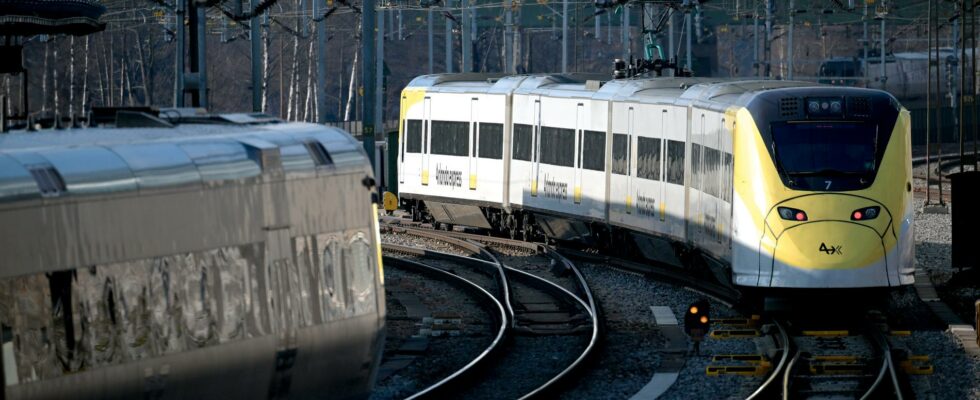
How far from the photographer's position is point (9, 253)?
27.8 ft

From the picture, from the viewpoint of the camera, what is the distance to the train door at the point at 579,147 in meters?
24.9

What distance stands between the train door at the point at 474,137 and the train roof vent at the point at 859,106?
11555 mm

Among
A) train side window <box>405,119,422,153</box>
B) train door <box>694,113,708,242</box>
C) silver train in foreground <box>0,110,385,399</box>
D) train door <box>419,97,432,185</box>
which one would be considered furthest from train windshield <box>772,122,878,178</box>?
train side window <box>405,119,422,153</box>

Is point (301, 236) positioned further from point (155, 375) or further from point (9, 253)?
point (9, 253)

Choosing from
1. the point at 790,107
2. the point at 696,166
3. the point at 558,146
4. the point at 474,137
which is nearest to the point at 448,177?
the point at 474,137

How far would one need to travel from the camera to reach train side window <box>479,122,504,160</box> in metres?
27.5

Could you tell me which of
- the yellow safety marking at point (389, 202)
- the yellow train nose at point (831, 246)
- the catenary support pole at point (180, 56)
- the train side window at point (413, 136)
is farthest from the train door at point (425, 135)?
the yellow train nose at point (831, 246)

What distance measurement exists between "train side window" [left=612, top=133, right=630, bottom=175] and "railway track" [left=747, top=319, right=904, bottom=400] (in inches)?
246

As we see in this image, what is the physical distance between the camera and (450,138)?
28.8 metres

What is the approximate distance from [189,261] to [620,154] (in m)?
14.2

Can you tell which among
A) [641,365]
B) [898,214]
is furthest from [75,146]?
[898,214]

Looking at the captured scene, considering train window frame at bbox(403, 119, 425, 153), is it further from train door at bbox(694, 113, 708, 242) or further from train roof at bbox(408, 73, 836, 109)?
train door at bbox(694, 113, 708, 242)

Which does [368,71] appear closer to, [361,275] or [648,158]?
[648,158]

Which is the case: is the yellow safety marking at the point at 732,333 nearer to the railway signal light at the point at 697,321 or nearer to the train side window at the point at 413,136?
the railway signal light at the point at 697,321
